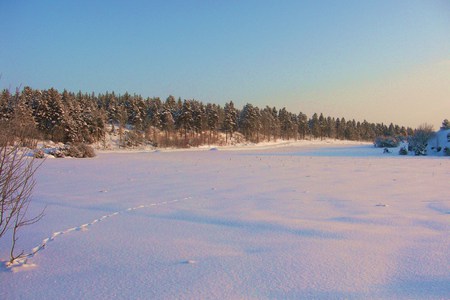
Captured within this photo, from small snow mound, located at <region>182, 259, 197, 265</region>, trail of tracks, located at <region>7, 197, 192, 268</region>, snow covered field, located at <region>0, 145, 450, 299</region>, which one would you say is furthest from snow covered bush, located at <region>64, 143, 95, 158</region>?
small snow mound, located at <region>182, 259, 197, 265</region>

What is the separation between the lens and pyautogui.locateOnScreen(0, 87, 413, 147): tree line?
158 feet

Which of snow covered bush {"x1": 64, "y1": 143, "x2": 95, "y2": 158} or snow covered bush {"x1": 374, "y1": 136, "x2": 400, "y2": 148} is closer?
snow covered bush {"x1": 64, "y1": 143, "x2": 95, "y2": 158}

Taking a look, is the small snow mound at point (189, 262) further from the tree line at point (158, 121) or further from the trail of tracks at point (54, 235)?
the tree line at point (158, 121)

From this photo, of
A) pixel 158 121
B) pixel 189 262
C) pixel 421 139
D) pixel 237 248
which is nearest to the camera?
pixel 189 262

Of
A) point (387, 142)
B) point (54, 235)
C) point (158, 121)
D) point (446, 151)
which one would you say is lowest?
point (54, 235)

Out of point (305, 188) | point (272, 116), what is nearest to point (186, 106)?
point (272, 116)

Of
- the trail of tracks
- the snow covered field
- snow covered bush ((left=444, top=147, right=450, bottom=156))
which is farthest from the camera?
snow covered bush ((left=444, top=147, right=450, bottom=156))

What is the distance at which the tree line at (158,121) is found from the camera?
1896 inches

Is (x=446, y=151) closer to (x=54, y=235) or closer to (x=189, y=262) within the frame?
(x=189, y=262)

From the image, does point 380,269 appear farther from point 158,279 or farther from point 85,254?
point 85,254

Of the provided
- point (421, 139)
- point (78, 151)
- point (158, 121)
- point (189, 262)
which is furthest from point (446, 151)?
point (158, 121)

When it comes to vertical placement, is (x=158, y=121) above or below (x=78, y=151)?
Answer: above

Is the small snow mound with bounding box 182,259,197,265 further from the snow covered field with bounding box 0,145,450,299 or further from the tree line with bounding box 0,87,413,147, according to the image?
the tree line with bounding box 0,87,413,147

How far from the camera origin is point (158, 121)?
220ft
